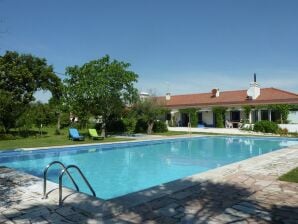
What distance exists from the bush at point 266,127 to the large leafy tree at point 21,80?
19.6 meters

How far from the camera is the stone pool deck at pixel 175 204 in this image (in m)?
5.64

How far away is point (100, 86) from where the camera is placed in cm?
2322

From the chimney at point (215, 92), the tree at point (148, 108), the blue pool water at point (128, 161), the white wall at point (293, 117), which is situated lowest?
the blue pool water at point (128, 161)

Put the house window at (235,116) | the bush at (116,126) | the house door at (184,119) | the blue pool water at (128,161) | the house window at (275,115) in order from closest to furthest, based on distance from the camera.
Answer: the blue pool water at (128,161) → the house window at (275,115) → the bush at (116,126) → the house window at (235,116) → the house door at (184,119)

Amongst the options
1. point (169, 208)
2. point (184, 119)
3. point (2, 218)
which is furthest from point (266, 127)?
point (2, 218)

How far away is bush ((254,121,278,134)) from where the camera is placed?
94.8 feet

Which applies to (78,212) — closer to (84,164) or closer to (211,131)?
(84,164)

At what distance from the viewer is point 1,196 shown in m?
7.31

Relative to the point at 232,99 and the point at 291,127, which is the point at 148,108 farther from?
the point at 291,127

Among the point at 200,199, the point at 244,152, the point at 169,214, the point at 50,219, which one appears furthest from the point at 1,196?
the point at 244,152

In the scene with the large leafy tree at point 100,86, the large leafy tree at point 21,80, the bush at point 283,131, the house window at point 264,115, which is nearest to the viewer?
the large leafy tree at point 100,86

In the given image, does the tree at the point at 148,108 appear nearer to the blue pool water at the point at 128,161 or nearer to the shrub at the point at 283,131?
the blue pool water at the point at 128,161

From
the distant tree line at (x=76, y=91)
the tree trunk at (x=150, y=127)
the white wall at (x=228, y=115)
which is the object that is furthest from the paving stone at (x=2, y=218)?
the white wall at (x=228, y=115)

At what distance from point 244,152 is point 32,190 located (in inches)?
568
